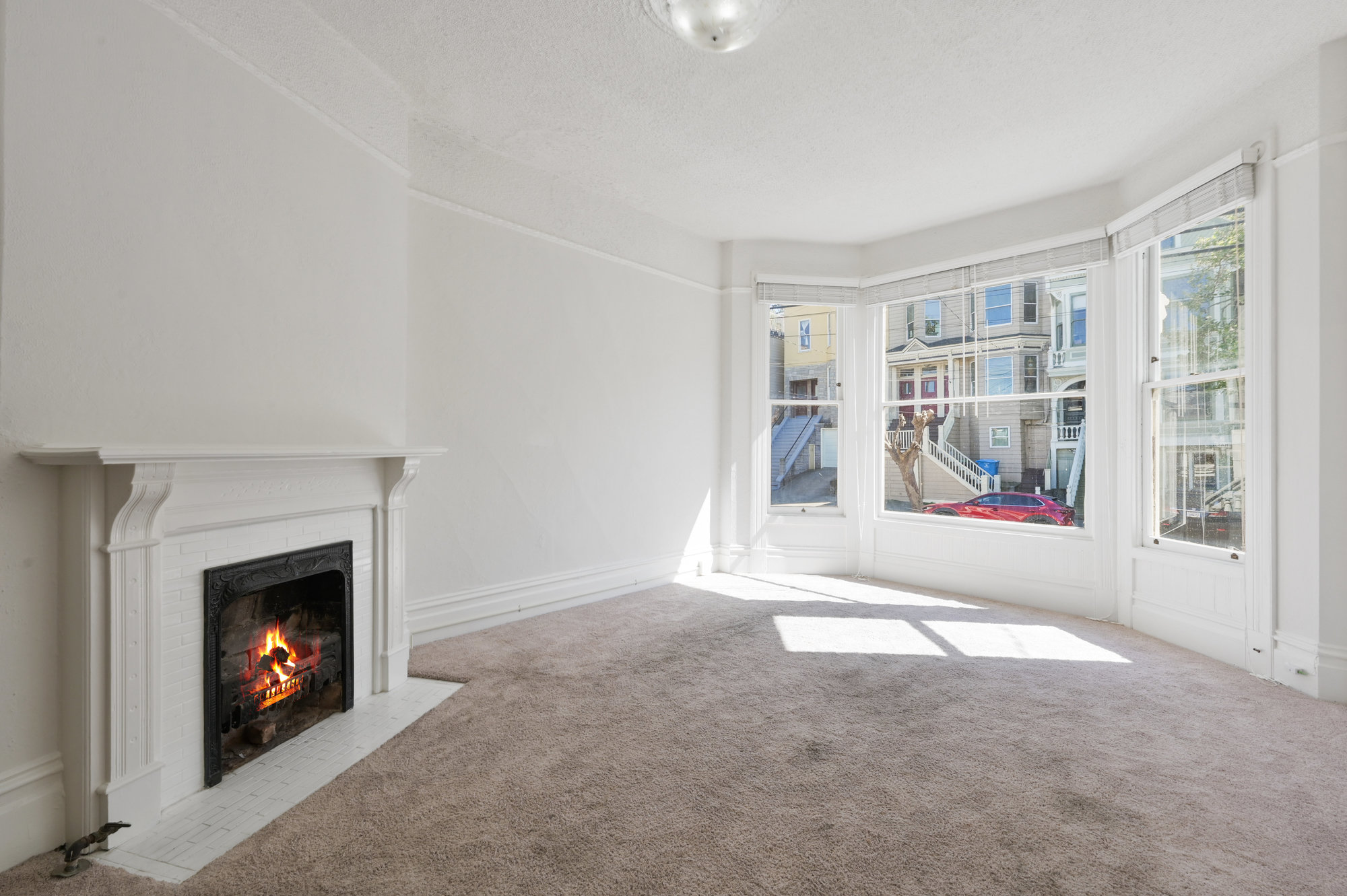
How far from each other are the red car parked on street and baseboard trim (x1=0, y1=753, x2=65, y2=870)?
5197mm

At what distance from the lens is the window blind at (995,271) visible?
443cm

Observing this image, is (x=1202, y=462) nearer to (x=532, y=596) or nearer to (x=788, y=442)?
(x=788, y=442)

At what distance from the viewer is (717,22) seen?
2.57 metres

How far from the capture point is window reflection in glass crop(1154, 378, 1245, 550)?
3.47 metres

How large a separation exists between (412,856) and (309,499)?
138 cm

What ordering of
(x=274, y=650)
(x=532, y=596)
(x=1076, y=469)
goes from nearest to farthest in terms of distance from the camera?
(x=274, y=650) → (x=532, y=596) → (x=1076, y=469)

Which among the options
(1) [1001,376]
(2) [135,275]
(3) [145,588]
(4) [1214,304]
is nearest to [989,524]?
(1) [1001,376]

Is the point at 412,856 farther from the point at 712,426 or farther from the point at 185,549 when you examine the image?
the point at 712,426

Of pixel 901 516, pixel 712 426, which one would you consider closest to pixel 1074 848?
pixel 901 516

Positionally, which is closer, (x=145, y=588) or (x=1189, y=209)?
(x=145, y=588)

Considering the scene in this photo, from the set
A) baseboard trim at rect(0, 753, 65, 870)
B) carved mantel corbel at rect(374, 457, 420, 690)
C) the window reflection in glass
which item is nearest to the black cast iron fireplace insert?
carved mantel corbel at rect(374, 457, 420, 690)

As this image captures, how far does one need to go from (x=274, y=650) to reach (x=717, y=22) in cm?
296

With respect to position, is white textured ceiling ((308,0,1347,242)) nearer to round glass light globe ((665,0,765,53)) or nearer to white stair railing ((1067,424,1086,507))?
round glass light globe ((665,0,765,53))

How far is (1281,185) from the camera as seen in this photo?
3131mm
